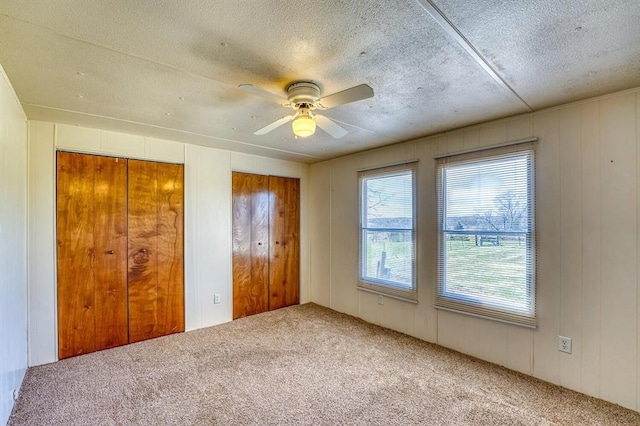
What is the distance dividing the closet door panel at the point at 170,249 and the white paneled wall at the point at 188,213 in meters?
0.08

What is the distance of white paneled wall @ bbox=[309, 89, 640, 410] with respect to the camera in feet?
7.38

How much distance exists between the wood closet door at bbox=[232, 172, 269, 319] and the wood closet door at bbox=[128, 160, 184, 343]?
2.43ft

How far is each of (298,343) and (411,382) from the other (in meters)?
1.29

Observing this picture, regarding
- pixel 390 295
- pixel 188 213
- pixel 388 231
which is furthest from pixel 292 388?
pixel 188 213

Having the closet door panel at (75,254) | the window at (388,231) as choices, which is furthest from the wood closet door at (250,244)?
the closet door panel at (75,254)

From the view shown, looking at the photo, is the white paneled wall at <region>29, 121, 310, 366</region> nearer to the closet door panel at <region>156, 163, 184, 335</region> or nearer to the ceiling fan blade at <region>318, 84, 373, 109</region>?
the closet door panel at <region>156, 163, 184, 335</region>

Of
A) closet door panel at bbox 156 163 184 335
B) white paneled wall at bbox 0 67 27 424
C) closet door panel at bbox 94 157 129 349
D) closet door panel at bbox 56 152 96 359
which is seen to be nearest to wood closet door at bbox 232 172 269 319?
closet door panel at bbox 156 163 184 335

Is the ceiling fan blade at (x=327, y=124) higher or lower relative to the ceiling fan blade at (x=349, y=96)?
lower

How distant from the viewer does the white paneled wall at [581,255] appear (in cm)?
225

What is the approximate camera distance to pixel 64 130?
3.04m

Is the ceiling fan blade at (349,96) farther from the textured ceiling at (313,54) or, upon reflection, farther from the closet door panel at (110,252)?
the closet door panel at (110,252)

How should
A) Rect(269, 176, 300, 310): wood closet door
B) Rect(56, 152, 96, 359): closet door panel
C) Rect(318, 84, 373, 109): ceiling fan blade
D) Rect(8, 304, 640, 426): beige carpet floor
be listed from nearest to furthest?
Rect(318, 84, 373, 109): ceiling fan blade
Rect(8, 304, 640, 426): beige carpet floor
Rect(56, 152, 96, 359): closet door panel
Rect(269, 176, 300, 310): wood closet door

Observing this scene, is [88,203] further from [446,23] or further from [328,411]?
[446,23]

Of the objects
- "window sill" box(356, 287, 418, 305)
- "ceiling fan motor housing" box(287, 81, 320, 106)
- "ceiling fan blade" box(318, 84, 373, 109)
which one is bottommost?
"window sill" box(356, 287, 418, 305)
